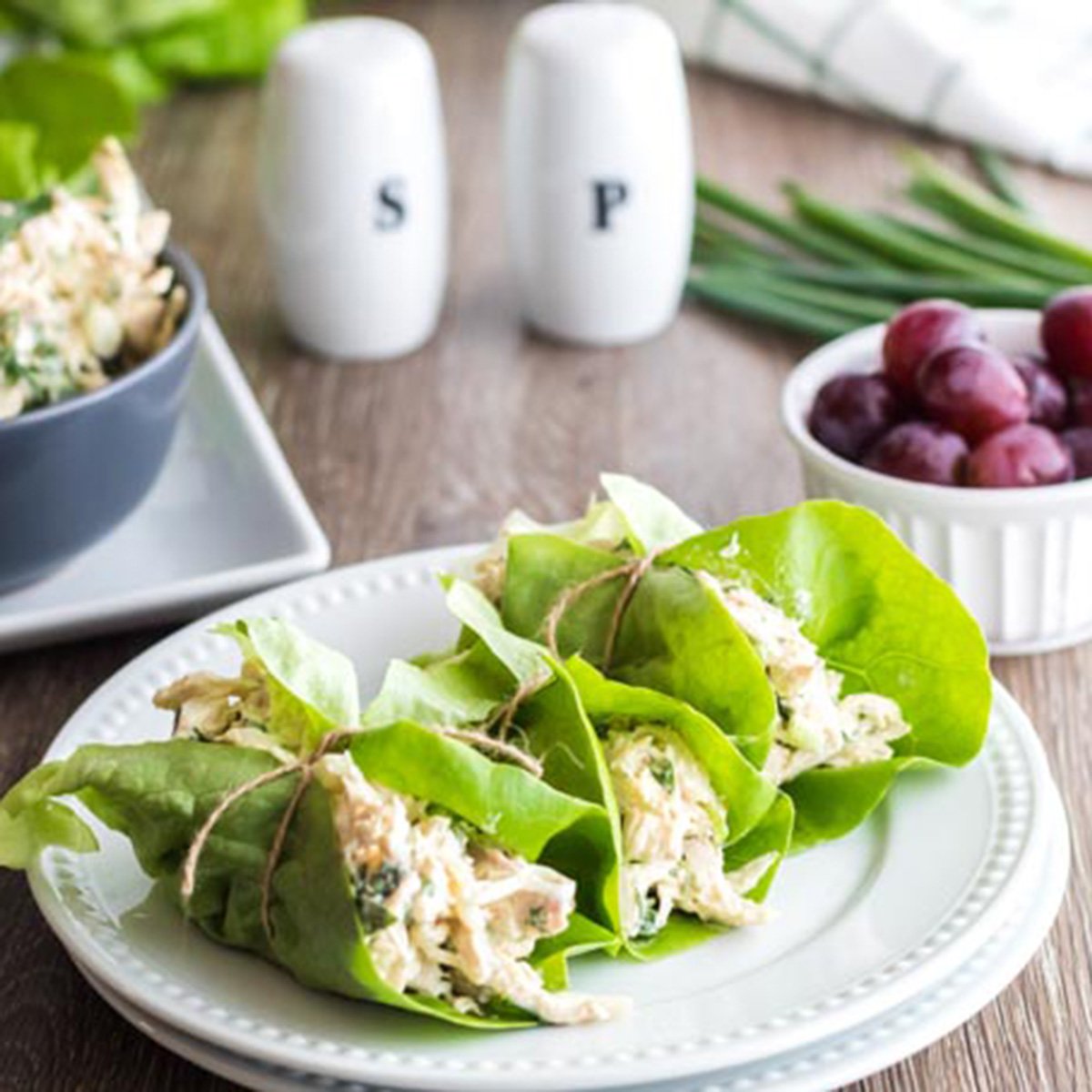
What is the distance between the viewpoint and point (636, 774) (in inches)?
42.1

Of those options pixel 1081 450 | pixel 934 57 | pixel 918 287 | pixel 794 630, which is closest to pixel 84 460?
pixel 794 630

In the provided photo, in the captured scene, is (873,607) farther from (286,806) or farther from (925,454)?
(286,806)

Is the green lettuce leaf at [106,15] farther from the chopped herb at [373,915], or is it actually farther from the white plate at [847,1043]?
the chopped herb at [373,915]

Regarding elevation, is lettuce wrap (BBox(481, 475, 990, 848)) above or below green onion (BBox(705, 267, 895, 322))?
above

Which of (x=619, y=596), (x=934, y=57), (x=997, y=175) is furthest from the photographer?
(x=934, y=57)

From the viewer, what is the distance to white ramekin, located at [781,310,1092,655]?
1422 millimetres

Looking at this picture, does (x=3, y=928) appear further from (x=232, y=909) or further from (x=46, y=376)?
(x=46, y=376)

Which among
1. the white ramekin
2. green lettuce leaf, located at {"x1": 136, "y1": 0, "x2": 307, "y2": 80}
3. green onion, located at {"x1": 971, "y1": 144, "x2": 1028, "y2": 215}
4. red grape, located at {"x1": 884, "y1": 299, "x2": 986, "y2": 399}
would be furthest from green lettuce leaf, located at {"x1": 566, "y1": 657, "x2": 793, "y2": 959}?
green lettuce leaf, located at {"x1": 136, "y1": 0, "x2": 307, "y2": 80}

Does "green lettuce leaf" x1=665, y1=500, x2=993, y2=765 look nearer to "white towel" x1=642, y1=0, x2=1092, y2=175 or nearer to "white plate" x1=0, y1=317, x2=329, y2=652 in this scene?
"white plate" x1=0, y1=317, x2=329, y2=652

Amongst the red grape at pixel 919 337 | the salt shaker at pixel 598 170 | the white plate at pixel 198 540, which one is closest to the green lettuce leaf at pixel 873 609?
the red grape at pixel 919 337

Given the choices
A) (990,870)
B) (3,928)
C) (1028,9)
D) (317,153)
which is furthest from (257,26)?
(990,870)

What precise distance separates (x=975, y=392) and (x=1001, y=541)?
100 millimetres

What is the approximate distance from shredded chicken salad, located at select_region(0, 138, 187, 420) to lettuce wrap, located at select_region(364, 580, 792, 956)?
480mm

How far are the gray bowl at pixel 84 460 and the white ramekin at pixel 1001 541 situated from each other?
437mm
